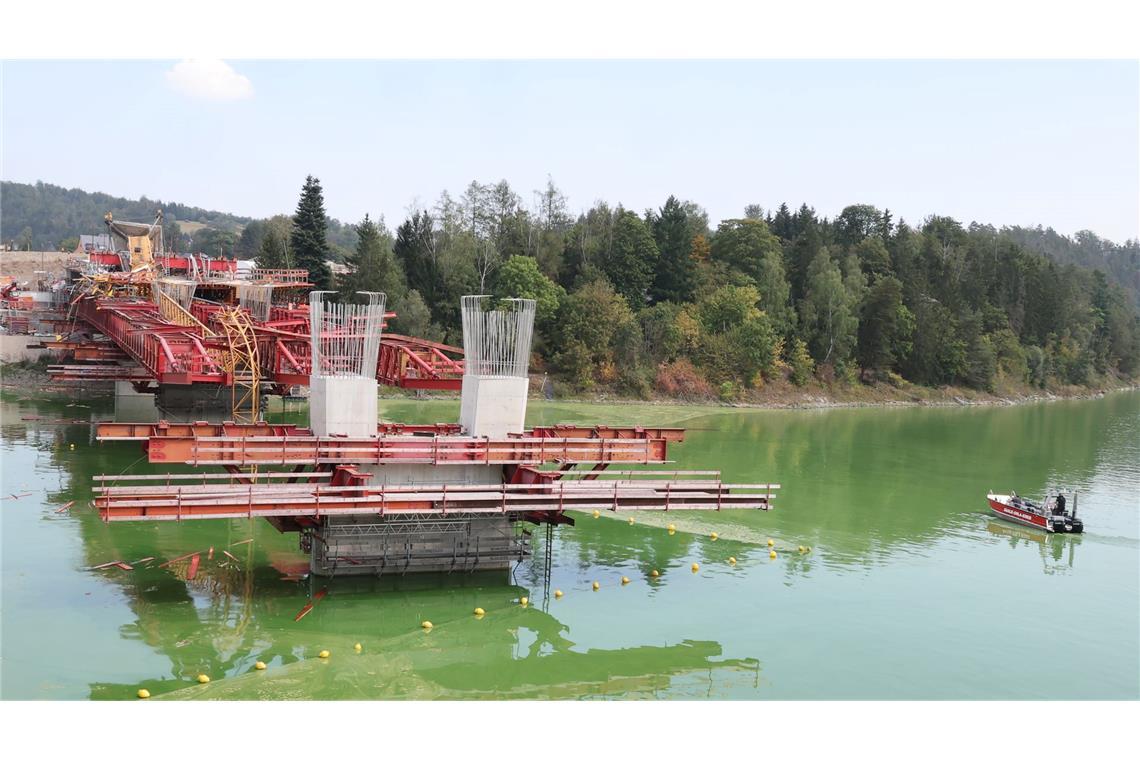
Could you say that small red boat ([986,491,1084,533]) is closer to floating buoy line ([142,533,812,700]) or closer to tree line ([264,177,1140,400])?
floating buoy line ([142,533,812,700])

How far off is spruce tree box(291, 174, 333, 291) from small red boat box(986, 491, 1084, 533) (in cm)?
4963

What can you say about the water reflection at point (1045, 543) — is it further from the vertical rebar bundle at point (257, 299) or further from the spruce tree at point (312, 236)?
→ the spruce tree at point (312, 236)

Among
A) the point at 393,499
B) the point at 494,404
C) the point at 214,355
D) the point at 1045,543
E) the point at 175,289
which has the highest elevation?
the point at 175,289

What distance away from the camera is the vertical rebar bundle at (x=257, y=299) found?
155ft

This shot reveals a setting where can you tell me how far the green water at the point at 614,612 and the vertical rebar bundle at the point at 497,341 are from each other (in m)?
4.87

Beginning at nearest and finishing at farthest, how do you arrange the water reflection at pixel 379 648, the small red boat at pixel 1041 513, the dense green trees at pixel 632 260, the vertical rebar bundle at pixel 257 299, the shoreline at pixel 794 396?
the water reflection at pixel 379 648 → the small red boat at pixel 1041 513 → the vertical rebar bundle at pixel 257 299 → the shoreline at pixel 794 396 → the dense green trees at pixel 632 260

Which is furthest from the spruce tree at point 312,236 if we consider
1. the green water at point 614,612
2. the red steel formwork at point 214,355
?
the green water at point 614,612

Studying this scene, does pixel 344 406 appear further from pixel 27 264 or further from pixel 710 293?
pixel 27 264

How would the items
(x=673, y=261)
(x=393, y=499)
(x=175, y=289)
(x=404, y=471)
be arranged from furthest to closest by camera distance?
(x=673, y=261), (x=175, y=289), (x=404, y=471), (x=393, y=499)

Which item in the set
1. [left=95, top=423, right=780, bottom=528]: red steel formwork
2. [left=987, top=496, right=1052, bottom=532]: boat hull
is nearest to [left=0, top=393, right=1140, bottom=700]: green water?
[left=987, top=496, right=1052, bottom=532]: boat hull

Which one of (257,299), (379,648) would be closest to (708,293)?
(257,299)

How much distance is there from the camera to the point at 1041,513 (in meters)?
32.4

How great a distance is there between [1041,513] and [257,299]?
115ft

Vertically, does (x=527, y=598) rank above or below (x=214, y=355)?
below
